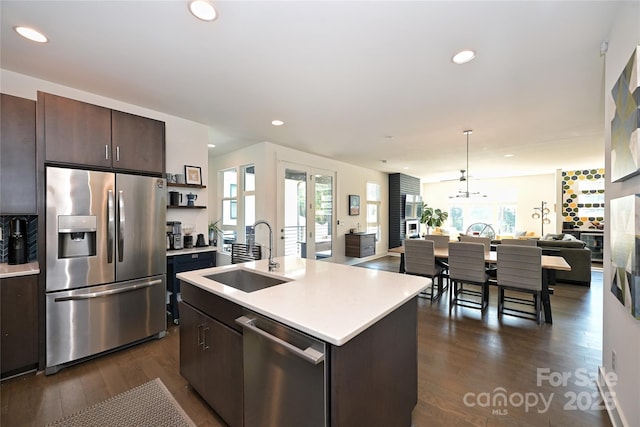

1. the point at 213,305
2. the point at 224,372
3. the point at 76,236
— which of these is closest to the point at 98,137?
the point at 76,236

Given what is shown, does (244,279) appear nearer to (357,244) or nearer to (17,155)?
(17,155)

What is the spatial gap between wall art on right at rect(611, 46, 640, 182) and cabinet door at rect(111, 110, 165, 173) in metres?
3.67

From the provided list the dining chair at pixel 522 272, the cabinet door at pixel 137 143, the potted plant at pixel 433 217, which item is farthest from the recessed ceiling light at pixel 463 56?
the potted plant at pixel 433 217

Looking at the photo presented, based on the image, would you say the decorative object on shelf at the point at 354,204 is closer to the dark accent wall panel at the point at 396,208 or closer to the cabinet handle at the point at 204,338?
the dark accent wall panel at the point at 396,208

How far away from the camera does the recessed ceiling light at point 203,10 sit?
5.24 ft

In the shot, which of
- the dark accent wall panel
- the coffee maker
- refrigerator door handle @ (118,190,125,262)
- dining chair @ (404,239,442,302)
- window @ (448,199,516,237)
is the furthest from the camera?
window @ (448,199,516,237)

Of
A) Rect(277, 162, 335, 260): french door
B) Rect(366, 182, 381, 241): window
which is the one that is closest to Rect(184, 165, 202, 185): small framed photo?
Rect(277, 162, 335, 260): french door

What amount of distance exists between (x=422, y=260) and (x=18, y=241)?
4.60 m

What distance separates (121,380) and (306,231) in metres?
3.85

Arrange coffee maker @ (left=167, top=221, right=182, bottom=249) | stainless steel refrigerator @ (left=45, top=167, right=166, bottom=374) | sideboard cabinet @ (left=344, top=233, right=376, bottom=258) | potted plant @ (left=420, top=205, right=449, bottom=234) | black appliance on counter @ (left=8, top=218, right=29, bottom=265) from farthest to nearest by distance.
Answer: potted plant @ (left=420, top=205, right=449, bottom=234), sideboard cabinet @ (left=344, top=233, right=376, bottom=258), coffee maker @ (left=167, top=221, right=182, bottom=249), black appliance on counter @ (left=8, top=218, right=29, bottom=265), stainless steel refrigerator @ (left=45, top=167, right=166, bottom=374)

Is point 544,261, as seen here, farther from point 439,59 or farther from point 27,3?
point 27,3

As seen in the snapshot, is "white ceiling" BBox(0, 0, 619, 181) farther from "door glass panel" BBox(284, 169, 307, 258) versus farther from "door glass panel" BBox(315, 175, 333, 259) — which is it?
"door glass panel" BBox(315, 175, 333, 259)

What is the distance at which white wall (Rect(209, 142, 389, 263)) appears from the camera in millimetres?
4789

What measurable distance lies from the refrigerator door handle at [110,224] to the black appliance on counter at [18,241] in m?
0.74
